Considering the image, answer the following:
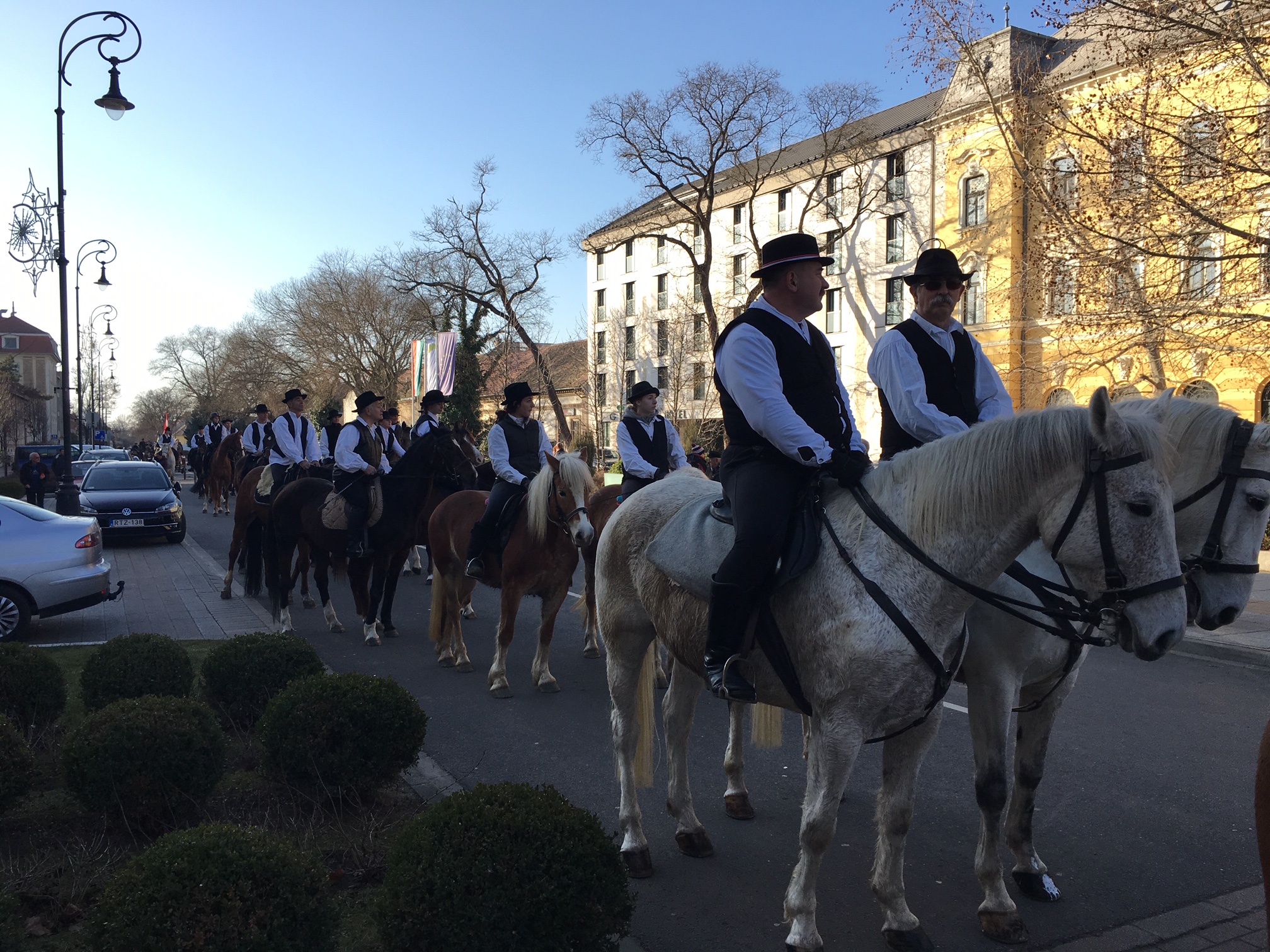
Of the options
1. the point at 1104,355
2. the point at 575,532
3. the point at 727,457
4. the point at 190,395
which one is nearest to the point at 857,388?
the point at 1104,355

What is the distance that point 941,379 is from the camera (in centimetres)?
420

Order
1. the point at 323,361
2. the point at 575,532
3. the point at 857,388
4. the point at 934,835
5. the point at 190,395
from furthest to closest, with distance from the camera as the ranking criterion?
the point at 190,395 < the point at 323,361 < the point at 857,388 < the point at 575,532 < the point at 934,835

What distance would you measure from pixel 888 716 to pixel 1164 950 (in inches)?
60.4

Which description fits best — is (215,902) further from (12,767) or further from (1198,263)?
(1198,263)

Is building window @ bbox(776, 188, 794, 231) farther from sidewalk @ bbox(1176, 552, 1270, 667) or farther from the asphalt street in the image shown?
the asphalt street

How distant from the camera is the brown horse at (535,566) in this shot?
773cm

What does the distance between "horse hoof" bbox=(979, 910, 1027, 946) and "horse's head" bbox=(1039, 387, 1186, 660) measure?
1.42 metres

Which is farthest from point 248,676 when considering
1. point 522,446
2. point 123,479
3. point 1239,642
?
point 123,479

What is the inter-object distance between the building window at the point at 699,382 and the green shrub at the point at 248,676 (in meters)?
40.6

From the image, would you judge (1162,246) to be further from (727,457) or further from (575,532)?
(727,457)

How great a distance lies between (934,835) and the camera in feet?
15.5

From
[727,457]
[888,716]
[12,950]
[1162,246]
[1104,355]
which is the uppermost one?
[1162,246]

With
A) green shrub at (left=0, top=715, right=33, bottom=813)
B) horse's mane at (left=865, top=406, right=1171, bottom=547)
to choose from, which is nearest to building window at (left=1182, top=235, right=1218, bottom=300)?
horse's mane at (left=865, top=406, right=1171, bottom=547)

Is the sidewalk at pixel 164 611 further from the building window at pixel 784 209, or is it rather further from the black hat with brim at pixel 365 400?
the building window at pixel 784 209
